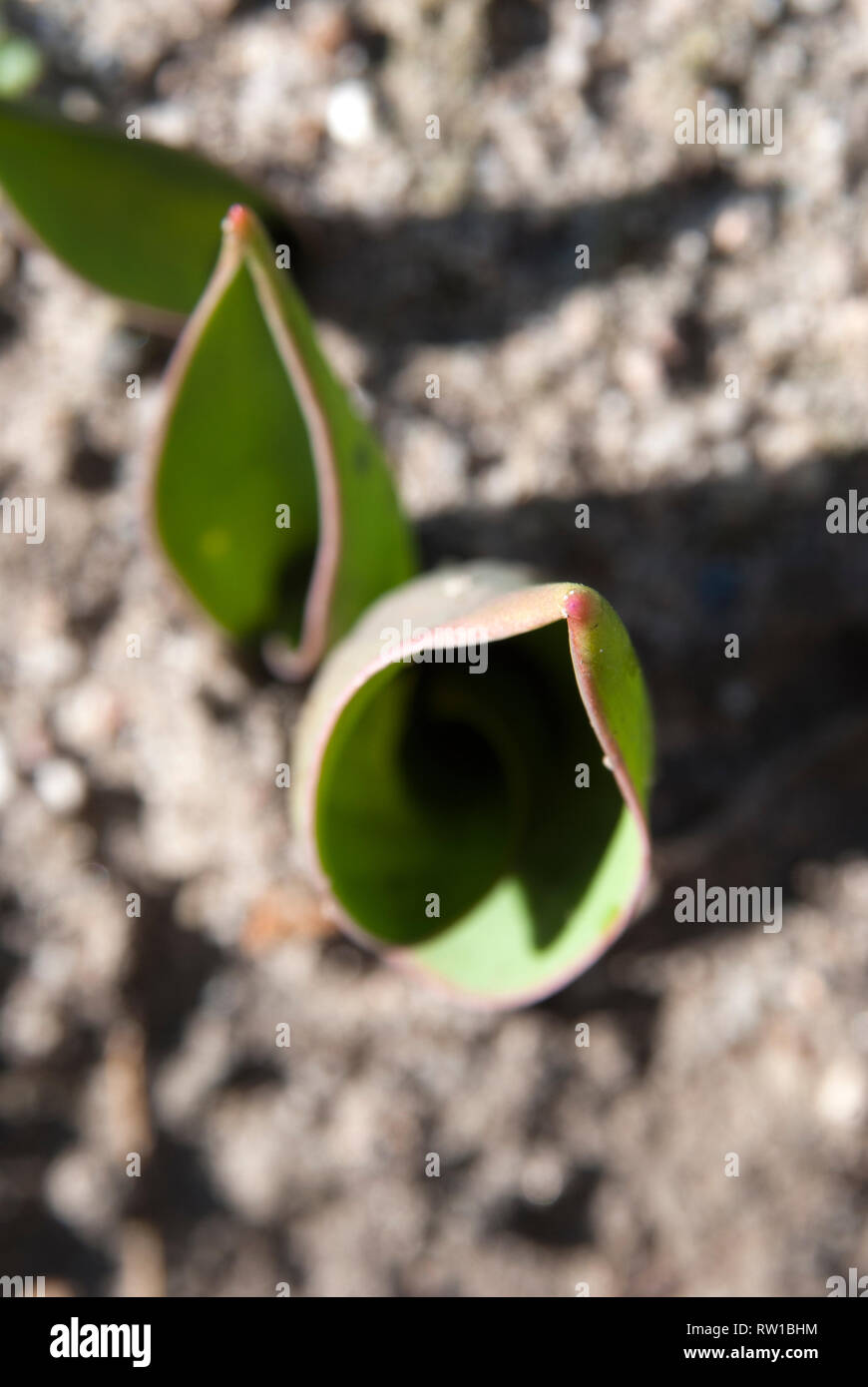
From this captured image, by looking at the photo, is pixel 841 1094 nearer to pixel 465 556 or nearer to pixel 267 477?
pixel 465 556

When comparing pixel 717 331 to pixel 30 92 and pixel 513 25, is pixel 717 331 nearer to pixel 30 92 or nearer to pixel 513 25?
pixel 513 25

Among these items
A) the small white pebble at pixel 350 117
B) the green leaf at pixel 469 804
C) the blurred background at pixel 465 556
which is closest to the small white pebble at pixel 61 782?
the blurred background at pixel 465 556

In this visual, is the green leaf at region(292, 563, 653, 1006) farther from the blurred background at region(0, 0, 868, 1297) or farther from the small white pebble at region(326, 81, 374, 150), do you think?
the small white pebble at region(326, 81, 374, 150)

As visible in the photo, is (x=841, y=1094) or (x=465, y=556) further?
(x=841, y=1094)

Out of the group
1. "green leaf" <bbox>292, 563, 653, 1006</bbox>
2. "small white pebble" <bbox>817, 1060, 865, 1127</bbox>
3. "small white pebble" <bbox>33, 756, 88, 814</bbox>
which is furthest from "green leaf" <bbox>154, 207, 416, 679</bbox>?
"small white pebble" <bbox>817, 1060, 865, 1127</bbox>

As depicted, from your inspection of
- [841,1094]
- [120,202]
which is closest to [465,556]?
[120,202]

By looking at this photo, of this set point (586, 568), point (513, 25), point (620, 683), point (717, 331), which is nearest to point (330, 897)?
point (620, 683)

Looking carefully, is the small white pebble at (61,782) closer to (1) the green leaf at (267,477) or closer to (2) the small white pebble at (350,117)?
(1) the green leaf at (267,477)
